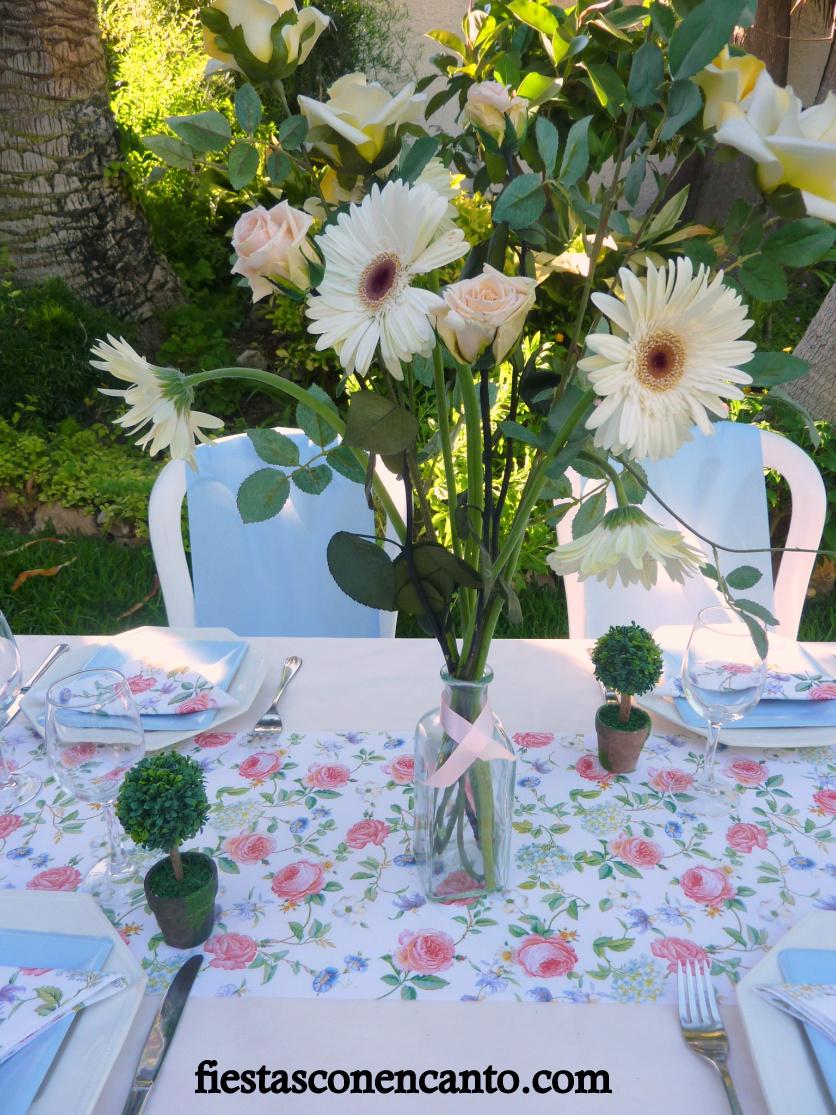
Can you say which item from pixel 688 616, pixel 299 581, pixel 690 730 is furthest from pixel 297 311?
pixel 690 730

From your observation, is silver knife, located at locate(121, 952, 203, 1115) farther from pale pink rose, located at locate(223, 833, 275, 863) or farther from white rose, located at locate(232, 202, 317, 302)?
white rose, located at locate(232, 202, 317, 302)

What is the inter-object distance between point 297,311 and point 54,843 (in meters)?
2.81

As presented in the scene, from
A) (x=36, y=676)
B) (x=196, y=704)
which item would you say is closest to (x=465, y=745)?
(x=196, y=704)

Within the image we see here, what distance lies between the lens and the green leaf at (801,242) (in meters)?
0.67

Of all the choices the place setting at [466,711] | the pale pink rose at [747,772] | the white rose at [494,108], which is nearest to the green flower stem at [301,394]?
the place setting at [466,711]

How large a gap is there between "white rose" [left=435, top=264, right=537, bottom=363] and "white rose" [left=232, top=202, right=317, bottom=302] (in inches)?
4.7

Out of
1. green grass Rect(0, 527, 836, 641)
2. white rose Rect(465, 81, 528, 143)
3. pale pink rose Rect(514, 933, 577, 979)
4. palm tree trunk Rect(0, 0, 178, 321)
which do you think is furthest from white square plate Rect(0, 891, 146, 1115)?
palm tree trunk Rect(0, 0, 178, 321)

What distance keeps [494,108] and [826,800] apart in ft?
2.76

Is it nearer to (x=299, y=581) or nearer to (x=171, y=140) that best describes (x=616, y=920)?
(x=171, y=140)

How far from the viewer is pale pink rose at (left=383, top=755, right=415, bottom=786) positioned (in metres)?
1.14

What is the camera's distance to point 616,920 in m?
0.92

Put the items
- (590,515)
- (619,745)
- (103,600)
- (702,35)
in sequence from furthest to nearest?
1. (103,600)
2. (619,745)
3. (590,515)
4. (702,35)

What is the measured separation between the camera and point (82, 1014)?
2.62 ft

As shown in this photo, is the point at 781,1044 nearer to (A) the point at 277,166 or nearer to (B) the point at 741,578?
(B) the point at 741,578
